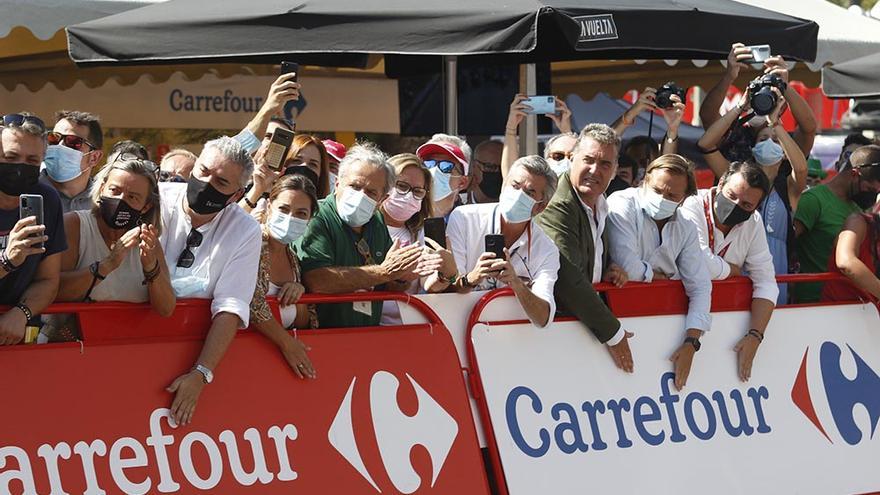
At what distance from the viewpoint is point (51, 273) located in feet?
16.6

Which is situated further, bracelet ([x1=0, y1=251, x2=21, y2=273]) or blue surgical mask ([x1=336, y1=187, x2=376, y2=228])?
blue surgical mask ([x1=336, y1=187, x2=376, y2=228])

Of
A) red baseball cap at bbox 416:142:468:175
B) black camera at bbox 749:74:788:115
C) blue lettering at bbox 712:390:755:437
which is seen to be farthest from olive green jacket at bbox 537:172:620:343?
black camera at bbox 749:74:788:115

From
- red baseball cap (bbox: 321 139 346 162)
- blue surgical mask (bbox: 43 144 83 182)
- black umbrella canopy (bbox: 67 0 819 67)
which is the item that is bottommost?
red baseball cap (bbox: 321 139 346 162)

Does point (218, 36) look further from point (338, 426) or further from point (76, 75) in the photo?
point (76, 75)

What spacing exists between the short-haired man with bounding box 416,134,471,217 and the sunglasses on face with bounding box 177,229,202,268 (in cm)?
196

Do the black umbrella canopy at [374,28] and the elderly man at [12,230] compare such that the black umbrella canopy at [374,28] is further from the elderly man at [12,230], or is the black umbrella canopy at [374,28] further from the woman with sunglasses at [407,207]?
the elderly man at [12,230]

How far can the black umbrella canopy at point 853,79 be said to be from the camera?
31.9 feet

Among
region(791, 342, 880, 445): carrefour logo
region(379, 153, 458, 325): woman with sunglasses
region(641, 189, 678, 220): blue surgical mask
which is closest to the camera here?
region(379, 153, 458, 325): woman with sunglasses

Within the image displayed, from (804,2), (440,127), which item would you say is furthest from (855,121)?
(440,127)

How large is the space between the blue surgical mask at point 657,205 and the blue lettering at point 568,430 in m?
1.17

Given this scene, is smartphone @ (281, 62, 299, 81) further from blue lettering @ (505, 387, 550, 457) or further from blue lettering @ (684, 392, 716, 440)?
blue lettering @ (684, 392, 716, 440)

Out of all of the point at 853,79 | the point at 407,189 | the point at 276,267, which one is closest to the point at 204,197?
the point at 276,267

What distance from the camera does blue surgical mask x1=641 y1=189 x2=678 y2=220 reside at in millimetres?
6980

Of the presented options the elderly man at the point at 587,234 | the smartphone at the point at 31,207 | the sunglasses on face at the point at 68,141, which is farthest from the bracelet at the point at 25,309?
the elderly man at the point at 587,234
